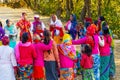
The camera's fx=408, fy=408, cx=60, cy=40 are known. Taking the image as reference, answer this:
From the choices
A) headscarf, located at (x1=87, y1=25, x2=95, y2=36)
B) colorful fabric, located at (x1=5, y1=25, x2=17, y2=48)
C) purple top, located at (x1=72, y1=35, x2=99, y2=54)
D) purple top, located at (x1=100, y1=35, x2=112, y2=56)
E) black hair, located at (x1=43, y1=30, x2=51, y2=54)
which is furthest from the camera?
colorful fabric, located at (x1=5, y1=25, x2=17, y2=48)

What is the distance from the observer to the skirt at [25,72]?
8711 mm

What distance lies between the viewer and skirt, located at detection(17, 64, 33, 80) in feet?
28.6

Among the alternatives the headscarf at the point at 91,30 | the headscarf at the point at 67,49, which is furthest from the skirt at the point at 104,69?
the headscarf at the point at 67,49

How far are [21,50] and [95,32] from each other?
1970mm

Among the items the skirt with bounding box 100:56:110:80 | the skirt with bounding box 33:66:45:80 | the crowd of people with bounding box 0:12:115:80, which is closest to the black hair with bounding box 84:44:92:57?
the crowd of people with bounding box 0:12:115:80

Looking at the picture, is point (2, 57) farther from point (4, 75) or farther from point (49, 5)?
point (49, 5)

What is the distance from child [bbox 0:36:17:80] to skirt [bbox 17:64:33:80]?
289 millimetres

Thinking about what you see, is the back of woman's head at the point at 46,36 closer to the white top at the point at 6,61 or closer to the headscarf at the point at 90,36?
the white top at the point at 6,61

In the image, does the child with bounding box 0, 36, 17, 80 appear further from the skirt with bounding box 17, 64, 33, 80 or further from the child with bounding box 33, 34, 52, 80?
the child with bounding box 33, 34, 52, 80

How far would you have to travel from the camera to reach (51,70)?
354 inches

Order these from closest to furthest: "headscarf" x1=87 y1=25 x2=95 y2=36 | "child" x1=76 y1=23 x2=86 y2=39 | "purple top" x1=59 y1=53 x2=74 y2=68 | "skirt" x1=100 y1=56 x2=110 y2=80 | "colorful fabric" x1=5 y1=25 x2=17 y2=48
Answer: "purple top" x1=59 y1=53 x2=74 y2=68 → "headscarf" x1=87 y1=25 x2=95 y2=36 → "skirt" x1=100 y1=56 x2=110 y2=80 → "child" x1=76 y1=23 x2=86 y2=39 → "colorful fabric" x1=5 y1=25 x2=17 y2=48

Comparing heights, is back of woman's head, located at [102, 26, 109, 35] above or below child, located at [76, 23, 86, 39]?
above

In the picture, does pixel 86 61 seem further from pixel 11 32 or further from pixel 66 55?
pixel 11 32

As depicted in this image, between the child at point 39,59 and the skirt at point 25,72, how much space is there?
14 cm
